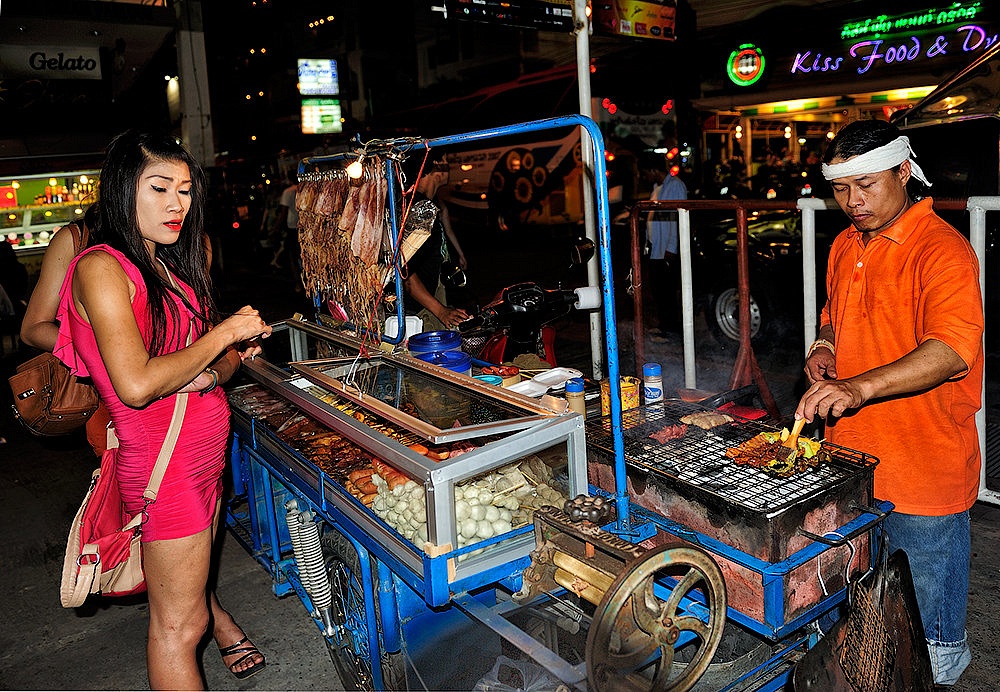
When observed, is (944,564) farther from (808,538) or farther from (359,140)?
(359,140)

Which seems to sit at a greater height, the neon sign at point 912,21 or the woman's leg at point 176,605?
the neon sign at point 912,21

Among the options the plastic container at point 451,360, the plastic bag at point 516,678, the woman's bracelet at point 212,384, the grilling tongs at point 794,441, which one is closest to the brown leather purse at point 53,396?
the woman's bracelet at point 212,384

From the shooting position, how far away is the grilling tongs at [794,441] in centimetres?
266

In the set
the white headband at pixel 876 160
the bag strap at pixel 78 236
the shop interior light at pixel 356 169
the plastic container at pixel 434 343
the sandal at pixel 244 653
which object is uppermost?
the shop interior light at pixel 356 169

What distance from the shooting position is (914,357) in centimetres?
246

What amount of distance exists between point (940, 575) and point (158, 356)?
2882 millimetres

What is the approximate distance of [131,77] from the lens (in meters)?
11.3

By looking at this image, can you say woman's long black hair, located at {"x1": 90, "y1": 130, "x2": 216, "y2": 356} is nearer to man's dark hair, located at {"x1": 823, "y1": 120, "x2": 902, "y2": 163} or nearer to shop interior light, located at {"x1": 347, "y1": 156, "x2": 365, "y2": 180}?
shop interior light, located at {"x1": 347, "y1": 156, "x2": 365, "y2": 180}

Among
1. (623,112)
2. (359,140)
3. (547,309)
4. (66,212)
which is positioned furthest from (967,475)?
(623,112)

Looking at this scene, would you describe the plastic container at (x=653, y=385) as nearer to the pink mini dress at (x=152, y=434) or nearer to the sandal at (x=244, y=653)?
the pink mini dress at (x=152, y=434)

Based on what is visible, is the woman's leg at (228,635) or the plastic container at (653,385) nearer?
the plastic container at (653,385)

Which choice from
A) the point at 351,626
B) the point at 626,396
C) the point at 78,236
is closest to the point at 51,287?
the point at 78,236

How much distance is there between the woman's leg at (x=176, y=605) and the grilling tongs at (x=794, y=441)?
2148 mm

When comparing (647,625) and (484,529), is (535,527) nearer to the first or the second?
(484,529)
